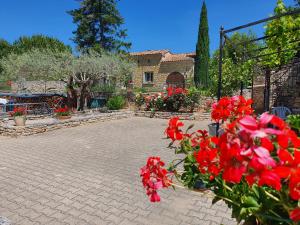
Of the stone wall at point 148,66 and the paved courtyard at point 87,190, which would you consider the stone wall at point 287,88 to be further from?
the stone wall at point 148,66

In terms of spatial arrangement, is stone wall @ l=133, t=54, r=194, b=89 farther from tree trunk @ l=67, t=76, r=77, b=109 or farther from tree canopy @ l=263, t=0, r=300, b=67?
tree canopy @ l=263, t=0, r=300, b=67

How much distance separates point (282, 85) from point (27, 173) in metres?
11.3

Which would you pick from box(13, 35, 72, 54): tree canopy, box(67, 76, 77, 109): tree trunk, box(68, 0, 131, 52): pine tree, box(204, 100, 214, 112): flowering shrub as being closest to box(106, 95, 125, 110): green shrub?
box(67, 76, 77, 109): tree trunk

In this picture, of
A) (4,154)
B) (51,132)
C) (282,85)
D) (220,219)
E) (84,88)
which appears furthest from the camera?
(84,88)

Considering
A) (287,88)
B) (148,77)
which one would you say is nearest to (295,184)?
(287,88)

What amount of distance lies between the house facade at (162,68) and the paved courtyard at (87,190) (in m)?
19.4

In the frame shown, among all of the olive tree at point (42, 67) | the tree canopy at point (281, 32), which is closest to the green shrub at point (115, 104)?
the olive tree at point (42, 67)

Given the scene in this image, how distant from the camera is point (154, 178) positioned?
149 cm

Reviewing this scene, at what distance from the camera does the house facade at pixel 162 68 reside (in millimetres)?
25781

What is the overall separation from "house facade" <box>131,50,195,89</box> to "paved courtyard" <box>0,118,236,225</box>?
19.4 meters

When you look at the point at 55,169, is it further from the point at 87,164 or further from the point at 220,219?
the point at 220,219

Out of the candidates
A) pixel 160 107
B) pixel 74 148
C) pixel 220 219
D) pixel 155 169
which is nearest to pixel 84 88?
pixel 160 107

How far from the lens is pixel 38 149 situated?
6746 mm

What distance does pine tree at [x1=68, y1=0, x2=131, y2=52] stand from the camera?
24062 mm
